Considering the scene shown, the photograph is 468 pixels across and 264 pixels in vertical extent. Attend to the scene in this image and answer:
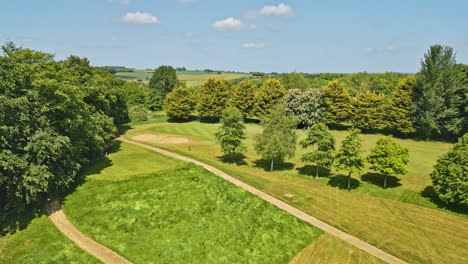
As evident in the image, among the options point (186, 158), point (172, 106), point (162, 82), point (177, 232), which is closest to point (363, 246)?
point (177, 232)

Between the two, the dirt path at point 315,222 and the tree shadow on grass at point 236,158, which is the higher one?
the tree shadow on grass at point 236,158

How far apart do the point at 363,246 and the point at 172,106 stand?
70.9 meters

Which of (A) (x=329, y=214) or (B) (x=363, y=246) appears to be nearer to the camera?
(B) (x=363, y=246)

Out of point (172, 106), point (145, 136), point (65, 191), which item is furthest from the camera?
point (172, 106)

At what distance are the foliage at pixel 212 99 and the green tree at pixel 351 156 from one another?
5515cm

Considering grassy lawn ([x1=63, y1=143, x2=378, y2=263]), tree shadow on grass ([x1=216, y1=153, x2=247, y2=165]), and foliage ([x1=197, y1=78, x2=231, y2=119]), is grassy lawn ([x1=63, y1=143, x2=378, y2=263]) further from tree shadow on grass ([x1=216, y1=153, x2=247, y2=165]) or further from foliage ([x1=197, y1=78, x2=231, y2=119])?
foliage ([x1=197, y1=78, x2=231, y2=119])

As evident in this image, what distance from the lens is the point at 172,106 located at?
83.4 metres

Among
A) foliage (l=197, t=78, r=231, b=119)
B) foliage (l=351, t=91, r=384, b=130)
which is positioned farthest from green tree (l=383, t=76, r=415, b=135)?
foliage (l=197, t=78, r=231, b=119)

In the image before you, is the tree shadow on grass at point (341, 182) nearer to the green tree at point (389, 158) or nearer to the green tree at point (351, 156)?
→ the green tree at point (351, 156)

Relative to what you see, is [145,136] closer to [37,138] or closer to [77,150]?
[77,150]

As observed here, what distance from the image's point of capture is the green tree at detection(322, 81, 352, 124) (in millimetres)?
73812

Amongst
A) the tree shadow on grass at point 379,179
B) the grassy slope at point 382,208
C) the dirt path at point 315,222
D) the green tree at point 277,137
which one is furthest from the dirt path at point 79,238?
the tree shadow on grass at point 379,179

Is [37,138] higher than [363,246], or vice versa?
[37,138]

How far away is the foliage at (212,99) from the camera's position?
8412cm
